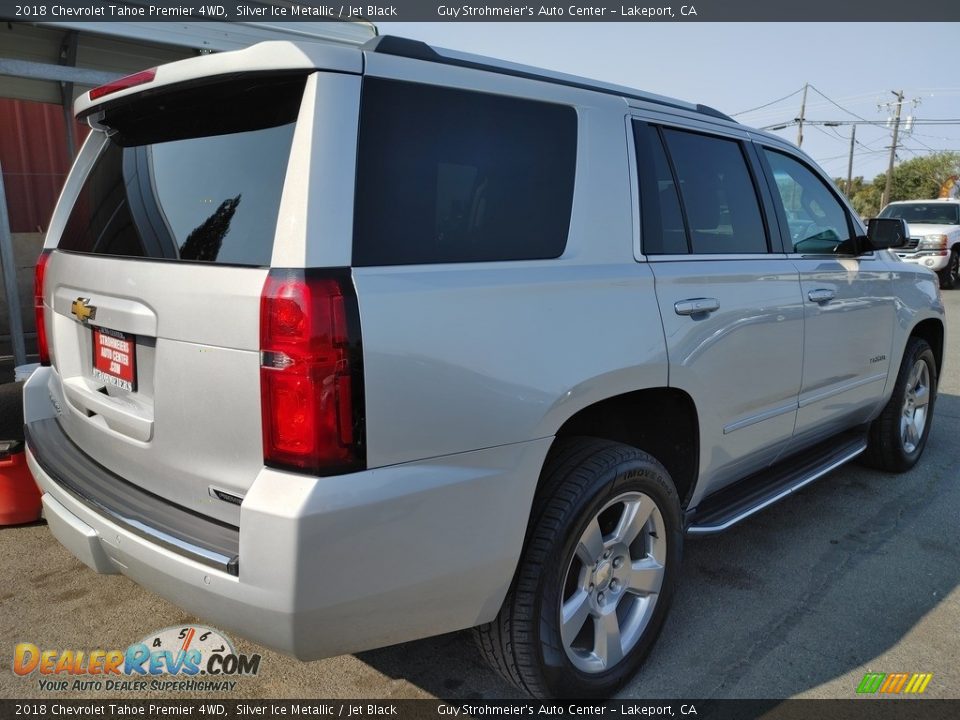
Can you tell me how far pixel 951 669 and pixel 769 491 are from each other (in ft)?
2.92

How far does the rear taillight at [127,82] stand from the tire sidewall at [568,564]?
1775 millimetres

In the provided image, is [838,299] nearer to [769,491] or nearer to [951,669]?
[769,491]

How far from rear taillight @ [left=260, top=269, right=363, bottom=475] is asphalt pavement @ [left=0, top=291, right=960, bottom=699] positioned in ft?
3.89

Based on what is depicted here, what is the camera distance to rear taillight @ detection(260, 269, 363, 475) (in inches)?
66.3

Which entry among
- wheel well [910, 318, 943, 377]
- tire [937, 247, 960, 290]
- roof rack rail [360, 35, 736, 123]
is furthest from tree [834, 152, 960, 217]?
roof rack rail [360, 35, 736, 123]

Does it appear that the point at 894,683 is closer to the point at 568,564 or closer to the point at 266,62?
the point at 568,564

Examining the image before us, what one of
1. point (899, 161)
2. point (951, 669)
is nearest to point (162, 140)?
point (951, 669)

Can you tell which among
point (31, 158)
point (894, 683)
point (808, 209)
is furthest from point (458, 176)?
point (31, 158)

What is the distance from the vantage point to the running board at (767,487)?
2863 millimetres

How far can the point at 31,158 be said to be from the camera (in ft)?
26.6

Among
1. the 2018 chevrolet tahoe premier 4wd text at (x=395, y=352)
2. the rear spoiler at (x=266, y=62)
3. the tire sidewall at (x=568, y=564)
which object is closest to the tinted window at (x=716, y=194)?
the 2018 chevrolet tahoe premier 4wd text at (x=395, y=352)

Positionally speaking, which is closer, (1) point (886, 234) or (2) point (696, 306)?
(2) point (696, 306)

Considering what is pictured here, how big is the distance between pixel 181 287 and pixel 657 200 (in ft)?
5.44

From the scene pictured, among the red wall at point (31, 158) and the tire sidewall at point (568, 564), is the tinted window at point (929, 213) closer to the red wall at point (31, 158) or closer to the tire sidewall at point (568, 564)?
the red wall at point (31, 158)
